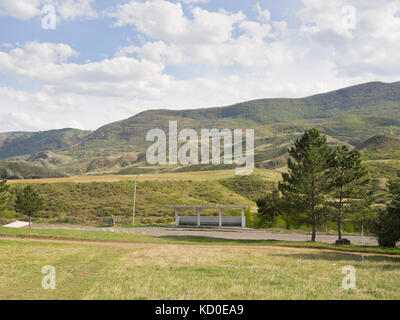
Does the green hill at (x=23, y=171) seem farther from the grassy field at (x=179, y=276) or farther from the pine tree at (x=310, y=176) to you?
the grassy field at (x=179, y=276)

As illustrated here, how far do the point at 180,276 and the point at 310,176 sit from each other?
23486 mm

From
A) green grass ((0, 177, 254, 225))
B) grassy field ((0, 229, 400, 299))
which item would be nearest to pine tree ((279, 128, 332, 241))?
grassy field ((0, 229, 400, 299))

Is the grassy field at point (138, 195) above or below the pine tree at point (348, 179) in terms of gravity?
below

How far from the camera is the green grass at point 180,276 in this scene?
1088 cm

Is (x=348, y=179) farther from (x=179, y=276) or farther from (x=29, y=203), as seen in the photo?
(x=29, y=203)

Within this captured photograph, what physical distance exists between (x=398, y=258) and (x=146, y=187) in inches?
2225

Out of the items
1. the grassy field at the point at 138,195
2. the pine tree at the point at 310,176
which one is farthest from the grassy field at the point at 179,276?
the grassy field at the point at 138,195

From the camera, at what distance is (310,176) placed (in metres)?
34.8

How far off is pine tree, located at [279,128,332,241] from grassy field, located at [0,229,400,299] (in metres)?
14.1

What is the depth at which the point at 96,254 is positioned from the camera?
20766 millimetres

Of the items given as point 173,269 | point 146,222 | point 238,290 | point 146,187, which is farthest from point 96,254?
point 146,187

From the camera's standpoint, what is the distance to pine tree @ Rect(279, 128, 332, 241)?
1353 inches

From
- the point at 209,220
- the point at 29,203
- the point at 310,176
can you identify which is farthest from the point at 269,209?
the point at 29,203
